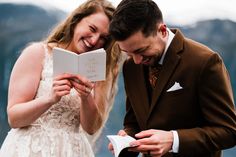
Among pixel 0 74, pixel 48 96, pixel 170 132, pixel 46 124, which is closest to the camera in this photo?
pixel 170 132

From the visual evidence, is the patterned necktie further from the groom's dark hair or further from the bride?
the bride

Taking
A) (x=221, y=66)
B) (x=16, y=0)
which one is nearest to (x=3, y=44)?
(x=16, y=0)

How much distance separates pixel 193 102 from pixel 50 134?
0.67 metres

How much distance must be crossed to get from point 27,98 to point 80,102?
229mm

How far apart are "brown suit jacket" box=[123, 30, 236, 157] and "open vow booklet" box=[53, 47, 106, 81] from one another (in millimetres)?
185

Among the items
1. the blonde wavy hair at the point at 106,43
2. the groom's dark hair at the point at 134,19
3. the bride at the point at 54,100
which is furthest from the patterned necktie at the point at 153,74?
the blonde wavy hair at the point at 106,43

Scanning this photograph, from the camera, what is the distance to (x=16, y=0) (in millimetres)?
3035

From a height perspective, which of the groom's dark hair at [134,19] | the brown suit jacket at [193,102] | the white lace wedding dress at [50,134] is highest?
the groom's dark hair at [134,19]

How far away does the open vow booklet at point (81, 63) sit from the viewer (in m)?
1.75

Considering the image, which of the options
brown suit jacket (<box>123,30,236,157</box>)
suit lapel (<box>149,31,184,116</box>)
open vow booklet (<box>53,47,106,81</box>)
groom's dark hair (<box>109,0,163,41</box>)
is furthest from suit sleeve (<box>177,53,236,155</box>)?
open vow booklet (<box>53,47,106,81</box>)

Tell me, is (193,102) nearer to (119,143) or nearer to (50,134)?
(119,143)

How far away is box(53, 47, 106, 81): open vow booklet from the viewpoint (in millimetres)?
1746

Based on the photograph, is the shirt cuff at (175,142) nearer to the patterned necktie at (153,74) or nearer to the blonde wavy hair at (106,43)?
the patterned necktie at (153,74)

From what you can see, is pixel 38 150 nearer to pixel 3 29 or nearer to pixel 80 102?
pixel 80 102
